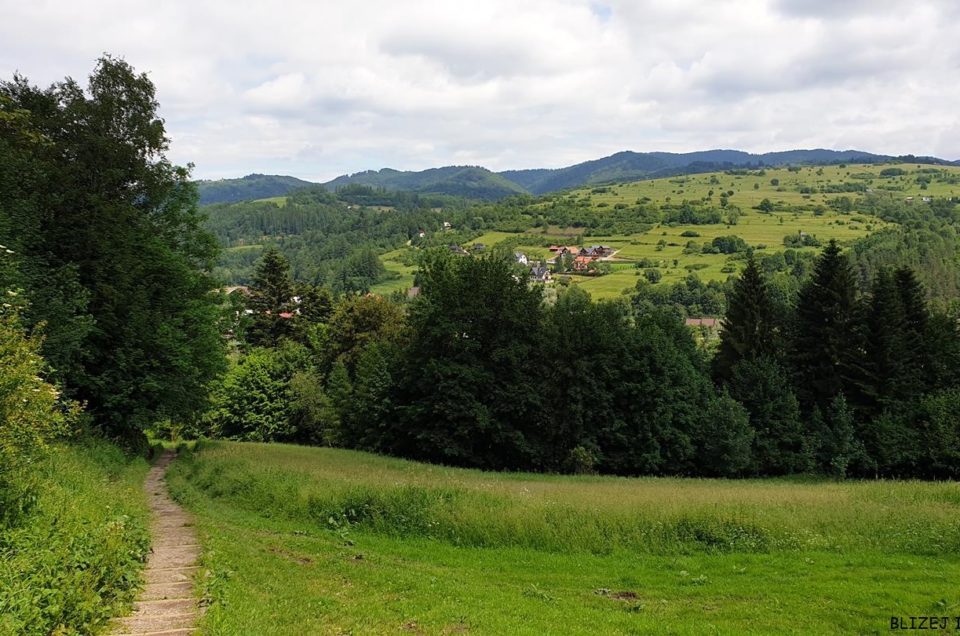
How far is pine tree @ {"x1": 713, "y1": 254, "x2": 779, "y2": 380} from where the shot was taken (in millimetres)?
46906

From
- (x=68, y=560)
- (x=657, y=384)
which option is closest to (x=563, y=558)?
(x=68, y=560)

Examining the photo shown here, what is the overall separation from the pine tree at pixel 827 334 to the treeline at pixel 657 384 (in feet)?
0.36

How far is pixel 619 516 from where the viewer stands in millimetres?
16141

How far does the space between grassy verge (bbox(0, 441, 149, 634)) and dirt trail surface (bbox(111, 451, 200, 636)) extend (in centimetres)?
31

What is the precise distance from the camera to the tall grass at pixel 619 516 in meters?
15.1

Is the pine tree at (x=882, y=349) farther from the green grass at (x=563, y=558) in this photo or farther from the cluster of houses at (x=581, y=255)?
the cluster of houses at (x=581, y=255)

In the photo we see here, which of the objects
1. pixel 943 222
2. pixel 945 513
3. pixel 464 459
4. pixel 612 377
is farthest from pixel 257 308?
pixel 943 222

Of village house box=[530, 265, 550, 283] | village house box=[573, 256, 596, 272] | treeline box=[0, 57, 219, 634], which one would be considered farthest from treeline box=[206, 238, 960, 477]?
village house box=[573, 256, 596, 272]

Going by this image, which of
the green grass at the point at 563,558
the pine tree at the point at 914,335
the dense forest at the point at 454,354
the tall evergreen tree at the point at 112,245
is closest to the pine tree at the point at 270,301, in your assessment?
the dense forest at the point at 454,354

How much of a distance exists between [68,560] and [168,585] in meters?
2.10

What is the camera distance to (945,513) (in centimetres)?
1574

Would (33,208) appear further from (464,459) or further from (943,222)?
(943,222)

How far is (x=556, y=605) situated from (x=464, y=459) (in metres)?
28.2

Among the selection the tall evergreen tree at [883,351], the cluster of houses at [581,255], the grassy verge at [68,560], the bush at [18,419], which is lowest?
the tall evergreen tree at [883,351]
